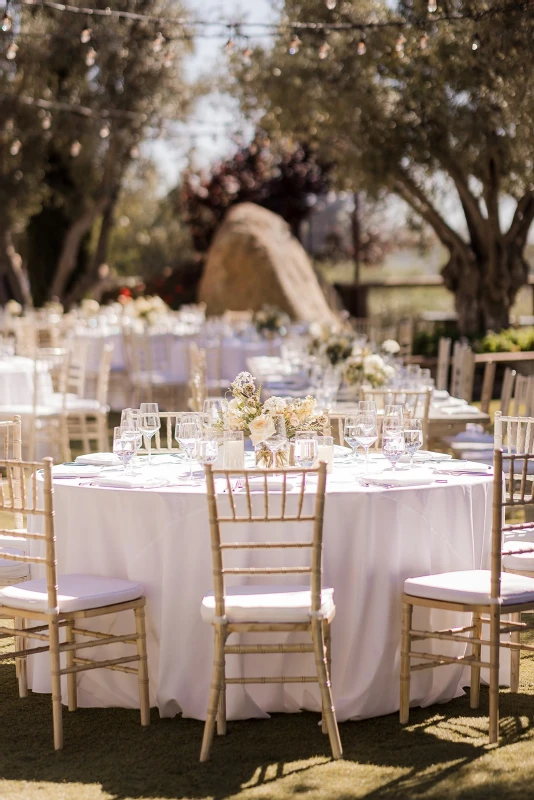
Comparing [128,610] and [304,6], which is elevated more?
[304,6]

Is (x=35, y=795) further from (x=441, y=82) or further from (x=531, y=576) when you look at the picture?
(x=441, y=82)

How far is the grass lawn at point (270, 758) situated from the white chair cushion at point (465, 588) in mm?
500

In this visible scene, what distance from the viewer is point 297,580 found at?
14.4ft

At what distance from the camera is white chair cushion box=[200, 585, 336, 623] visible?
3.94 metres

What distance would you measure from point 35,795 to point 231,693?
91cm

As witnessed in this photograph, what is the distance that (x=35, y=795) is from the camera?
3.78 meters

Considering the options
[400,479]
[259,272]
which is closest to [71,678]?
[400,479]

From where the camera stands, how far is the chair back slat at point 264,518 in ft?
12.9

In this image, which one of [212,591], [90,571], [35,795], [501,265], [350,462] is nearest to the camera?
[35,795]

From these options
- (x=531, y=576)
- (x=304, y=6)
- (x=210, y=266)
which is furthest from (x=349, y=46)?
(x=531, y=576)

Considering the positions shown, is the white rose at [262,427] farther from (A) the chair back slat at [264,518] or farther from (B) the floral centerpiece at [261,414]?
(A) the chair back slat at [264,518]

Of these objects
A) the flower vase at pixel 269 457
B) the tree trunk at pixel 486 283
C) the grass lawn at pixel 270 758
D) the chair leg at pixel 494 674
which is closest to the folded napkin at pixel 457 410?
the flower vase at pixel 269 457

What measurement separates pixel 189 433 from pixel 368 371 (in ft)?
12.3

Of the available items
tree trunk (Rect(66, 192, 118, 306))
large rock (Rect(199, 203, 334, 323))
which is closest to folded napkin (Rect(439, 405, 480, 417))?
large rock (Rect(199, 203, 334, 323))
